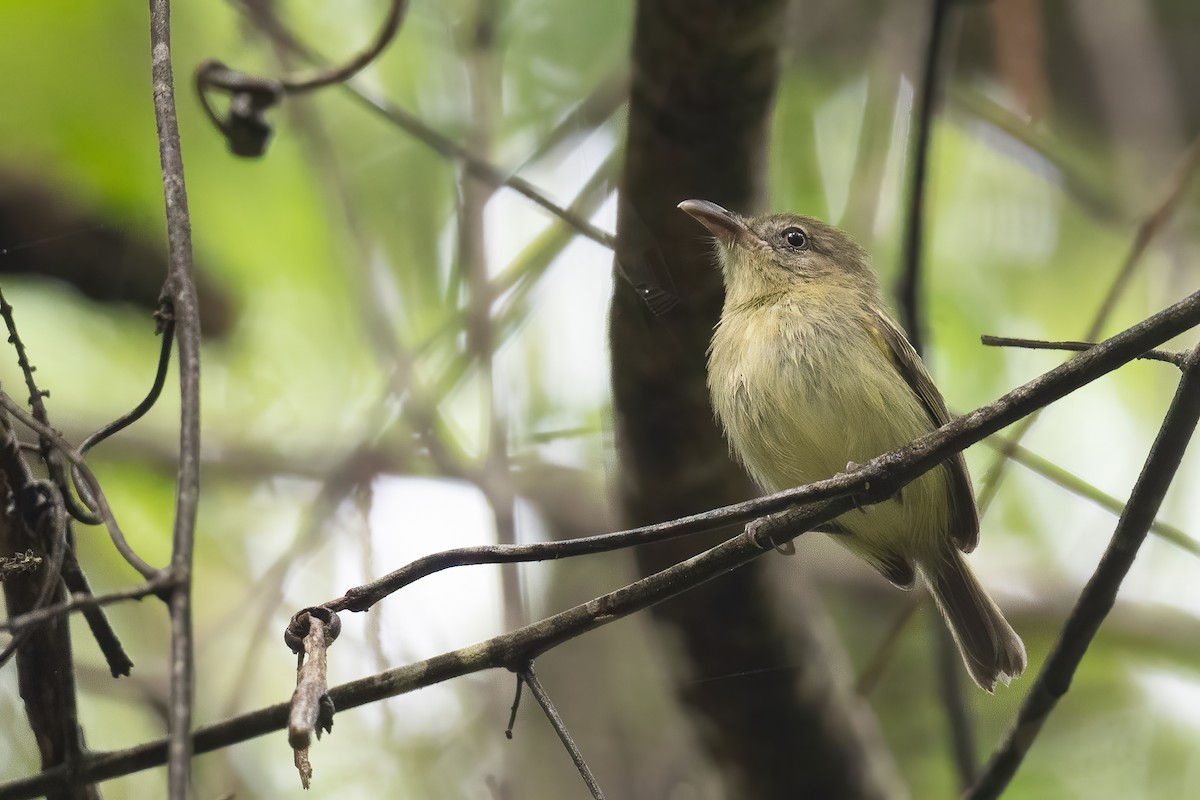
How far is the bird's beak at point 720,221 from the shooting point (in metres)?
3.46

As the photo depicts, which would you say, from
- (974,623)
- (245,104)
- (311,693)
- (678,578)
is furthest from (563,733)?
(974,623)

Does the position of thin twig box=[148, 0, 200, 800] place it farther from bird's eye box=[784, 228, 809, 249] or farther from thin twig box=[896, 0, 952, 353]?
bird's eye box=[784, 228, 809, 249]

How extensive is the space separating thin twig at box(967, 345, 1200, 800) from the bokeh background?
1.32 metres

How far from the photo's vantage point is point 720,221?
3.58 meters

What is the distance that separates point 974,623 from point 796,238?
1.33 meters

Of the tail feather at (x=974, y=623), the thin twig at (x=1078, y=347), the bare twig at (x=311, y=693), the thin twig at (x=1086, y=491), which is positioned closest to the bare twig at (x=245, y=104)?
the bare twig at (x=311, y=693)

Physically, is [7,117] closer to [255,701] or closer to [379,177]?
[379,177]

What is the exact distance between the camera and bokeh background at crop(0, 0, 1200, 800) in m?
3.91

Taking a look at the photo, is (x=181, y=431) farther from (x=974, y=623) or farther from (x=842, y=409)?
(x=974, y=623)

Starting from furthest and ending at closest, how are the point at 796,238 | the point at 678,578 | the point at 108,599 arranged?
the point at 796,238
the point at 678,578
the point at 108,599

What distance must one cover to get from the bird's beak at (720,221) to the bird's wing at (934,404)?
0.49m

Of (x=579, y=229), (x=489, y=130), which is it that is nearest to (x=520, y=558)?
(x=579, y=229)

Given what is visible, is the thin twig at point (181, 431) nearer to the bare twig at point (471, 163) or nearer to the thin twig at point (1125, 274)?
the bare twig at point (471, 163)

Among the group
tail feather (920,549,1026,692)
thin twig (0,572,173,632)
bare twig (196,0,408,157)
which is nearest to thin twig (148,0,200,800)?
thin twig (0,572,173,632)
